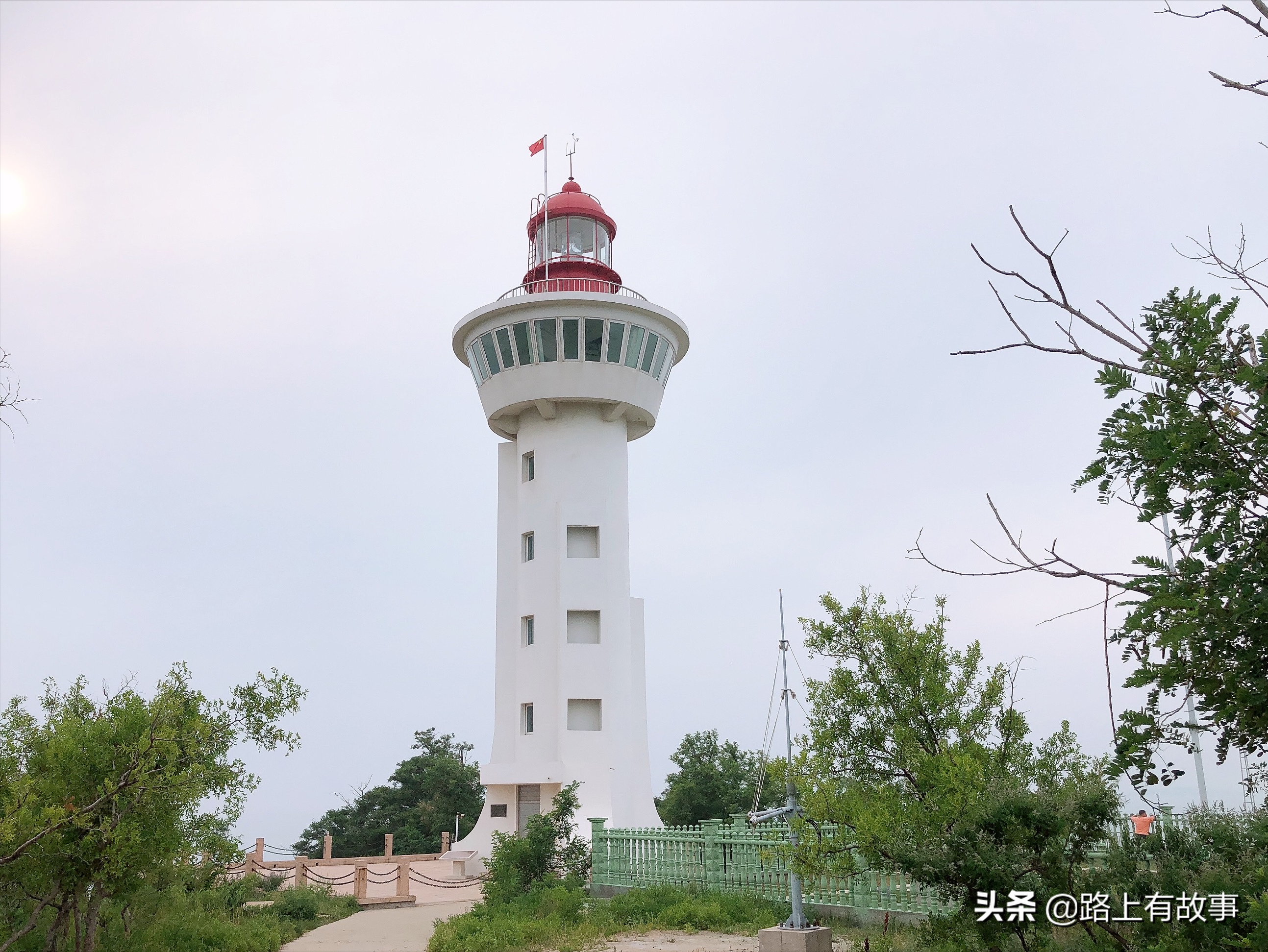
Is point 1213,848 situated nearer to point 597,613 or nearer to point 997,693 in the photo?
point 997,693

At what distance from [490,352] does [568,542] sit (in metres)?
6.10

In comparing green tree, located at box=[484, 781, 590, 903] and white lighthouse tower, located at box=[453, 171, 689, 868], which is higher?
white lighthouse tower, located at box=[453, 171, 689, 868]

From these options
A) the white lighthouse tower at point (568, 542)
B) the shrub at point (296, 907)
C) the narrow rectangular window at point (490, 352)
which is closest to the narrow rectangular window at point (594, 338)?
the white lighthouse tower at point (568, 542)

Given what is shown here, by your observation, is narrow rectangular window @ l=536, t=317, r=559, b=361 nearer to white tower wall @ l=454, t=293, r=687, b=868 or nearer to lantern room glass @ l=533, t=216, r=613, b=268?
white tower wall @ l=454, t=293, r=687, b=868

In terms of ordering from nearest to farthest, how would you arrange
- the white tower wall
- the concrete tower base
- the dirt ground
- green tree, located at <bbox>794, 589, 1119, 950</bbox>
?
green tree, located at <bbox>794, 589, 1119, 950</bbox> → the concrete tower base → the dirt ground → the white tower wall

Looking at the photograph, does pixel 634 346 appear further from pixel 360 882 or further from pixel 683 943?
pixel 683 943

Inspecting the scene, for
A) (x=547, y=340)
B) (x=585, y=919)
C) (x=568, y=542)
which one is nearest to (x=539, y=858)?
(x=585, y=919)

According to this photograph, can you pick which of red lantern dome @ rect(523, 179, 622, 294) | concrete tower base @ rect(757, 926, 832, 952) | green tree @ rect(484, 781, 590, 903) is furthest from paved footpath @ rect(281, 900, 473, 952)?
red lantern dome @ rect(523, 179, 622, 294)

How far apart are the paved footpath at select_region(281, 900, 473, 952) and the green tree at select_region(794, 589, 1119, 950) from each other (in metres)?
7.18

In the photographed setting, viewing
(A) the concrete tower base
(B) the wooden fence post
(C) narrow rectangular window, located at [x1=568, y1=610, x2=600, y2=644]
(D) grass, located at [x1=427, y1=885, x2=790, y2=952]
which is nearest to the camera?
(A) the concrete tower base

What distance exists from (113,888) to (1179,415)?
11038 millimetres

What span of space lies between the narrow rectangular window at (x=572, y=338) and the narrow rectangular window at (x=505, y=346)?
1.61 meters

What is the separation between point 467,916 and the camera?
51.7ft

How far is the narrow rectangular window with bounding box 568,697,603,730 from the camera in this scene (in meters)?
26.7
